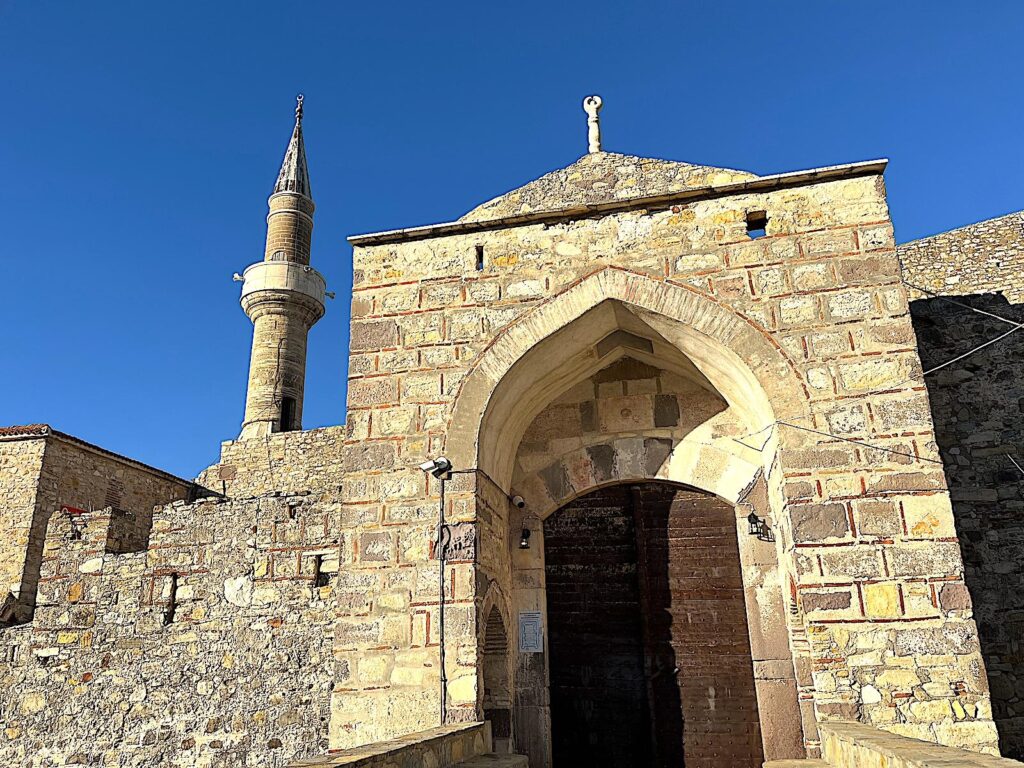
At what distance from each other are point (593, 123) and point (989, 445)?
13.8 feet

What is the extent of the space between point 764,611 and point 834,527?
47.8 inches

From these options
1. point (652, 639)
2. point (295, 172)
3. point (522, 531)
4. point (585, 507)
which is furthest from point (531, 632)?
point (295, 172)

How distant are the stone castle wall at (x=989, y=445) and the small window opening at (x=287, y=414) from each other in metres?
11.5

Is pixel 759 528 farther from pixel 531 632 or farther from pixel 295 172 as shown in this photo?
pixel 295 172

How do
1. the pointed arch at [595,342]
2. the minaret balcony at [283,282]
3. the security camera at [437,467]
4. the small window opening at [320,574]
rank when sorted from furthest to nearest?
the minaret balcony at [283,282]
the small window opening at [320,574]
the security camera at [437,467]
the pointed arch at [595,342]

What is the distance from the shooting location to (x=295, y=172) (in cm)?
1814

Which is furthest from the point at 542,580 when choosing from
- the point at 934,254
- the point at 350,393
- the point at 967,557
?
the point at 934,254

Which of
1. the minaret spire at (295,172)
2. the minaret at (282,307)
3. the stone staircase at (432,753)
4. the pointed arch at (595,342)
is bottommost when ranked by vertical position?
the stone staircase at (432,753)

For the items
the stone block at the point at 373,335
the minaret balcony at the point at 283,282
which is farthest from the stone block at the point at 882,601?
the minaret balcony at the point at 283,282

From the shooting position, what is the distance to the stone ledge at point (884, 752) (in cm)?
258

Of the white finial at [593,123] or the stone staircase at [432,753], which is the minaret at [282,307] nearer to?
the white finial at [593,123]

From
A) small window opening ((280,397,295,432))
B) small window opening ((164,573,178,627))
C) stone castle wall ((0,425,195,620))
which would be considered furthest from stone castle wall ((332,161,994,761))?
small window opening ((280,397,295,432))

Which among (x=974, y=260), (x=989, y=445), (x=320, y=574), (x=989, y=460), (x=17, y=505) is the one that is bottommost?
(x=320, y=574)

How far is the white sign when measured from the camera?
237 inches
